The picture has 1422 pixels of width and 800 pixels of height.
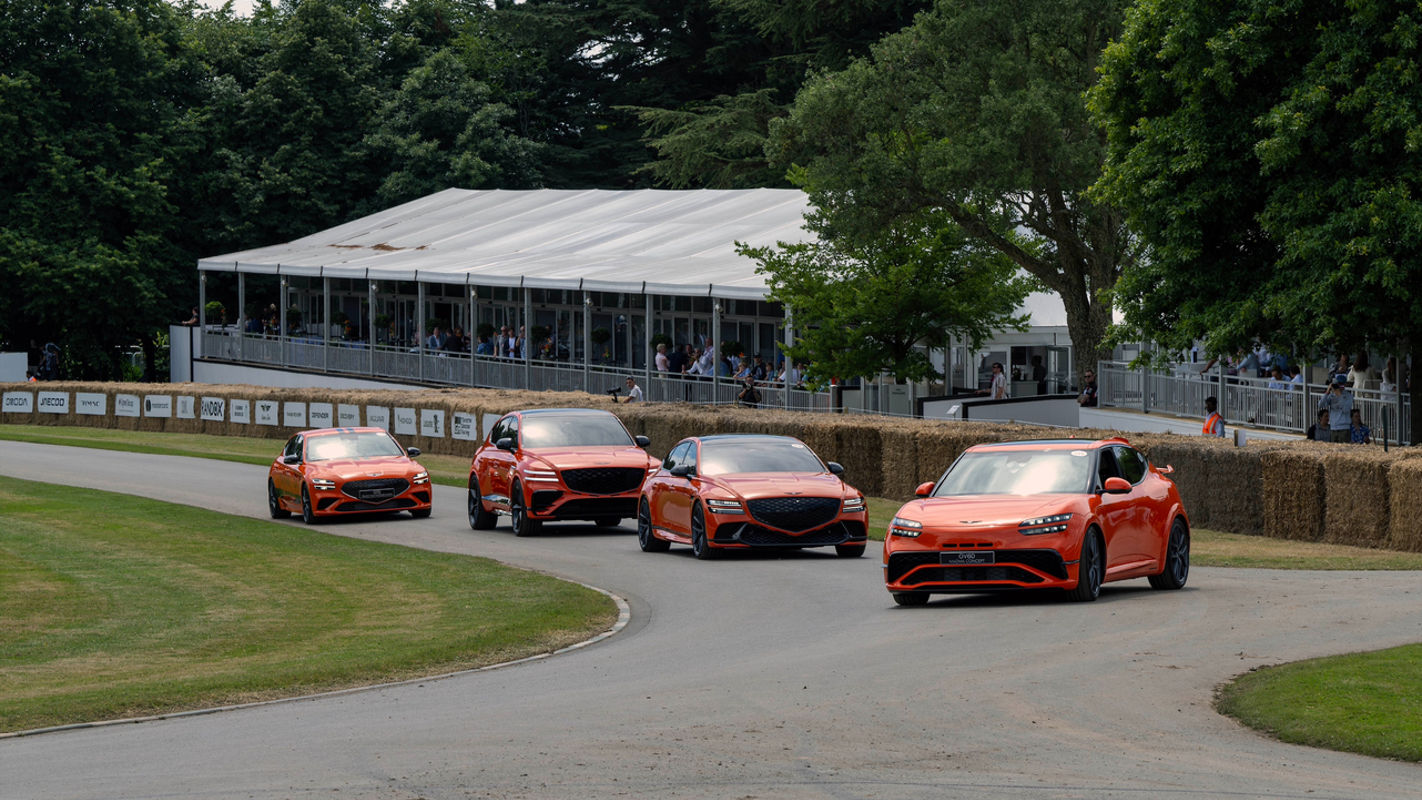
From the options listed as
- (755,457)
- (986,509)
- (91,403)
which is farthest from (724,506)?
(91,403)

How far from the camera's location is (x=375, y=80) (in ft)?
267

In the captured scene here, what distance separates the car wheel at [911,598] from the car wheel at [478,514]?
11299mm

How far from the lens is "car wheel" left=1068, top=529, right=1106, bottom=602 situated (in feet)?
56.0

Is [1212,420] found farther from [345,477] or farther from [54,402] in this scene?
[54,402]

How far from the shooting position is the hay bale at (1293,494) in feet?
83.1

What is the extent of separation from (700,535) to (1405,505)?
852 cm

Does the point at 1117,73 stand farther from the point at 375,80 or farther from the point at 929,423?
the point at 375,80

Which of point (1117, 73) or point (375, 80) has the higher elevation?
point (375, 80)

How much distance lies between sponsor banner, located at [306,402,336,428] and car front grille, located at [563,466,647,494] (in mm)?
24230

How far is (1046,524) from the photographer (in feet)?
55.5

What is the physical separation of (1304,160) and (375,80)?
5795 cm

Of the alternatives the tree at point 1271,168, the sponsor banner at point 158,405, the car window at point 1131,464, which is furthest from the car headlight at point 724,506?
the sponsor banner at point 158,405

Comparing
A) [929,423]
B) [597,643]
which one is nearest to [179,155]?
[929,423]

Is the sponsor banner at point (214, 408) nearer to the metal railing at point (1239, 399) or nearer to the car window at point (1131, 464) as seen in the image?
the metal railing at point (1239, 399)
